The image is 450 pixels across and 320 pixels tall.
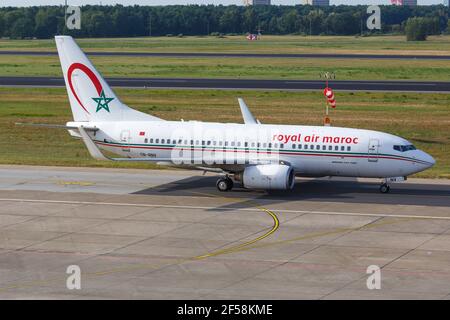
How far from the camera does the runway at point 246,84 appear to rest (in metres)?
110

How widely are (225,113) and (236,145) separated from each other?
36.0 m

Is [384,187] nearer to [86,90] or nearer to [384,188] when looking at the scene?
[384,188]

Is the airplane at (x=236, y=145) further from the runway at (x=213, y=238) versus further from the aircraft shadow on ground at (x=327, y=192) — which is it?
the runway at (x=213, y=238)

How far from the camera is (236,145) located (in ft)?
171

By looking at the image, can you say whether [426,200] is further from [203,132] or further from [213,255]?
[213,255]

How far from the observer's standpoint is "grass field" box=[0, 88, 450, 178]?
6762 cm

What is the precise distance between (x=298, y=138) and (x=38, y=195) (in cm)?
1441

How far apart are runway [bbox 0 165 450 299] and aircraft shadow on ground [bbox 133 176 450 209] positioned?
0.06 metres

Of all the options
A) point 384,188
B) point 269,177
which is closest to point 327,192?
point 384,188

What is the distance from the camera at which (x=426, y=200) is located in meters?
50.0

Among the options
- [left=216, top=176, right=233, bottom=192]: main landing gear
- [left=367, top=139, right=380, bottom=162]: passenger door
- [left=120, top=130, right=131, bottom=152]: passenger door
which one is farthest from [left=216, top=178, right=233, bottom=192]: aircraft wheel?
[left=367, top=139, right=380, bottom=162]: passenger door

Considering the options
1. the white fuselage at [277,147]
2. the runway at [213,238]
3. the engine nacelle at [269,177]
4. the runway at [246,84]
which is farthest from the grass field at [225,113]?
the engine nacelle at [269,177]
